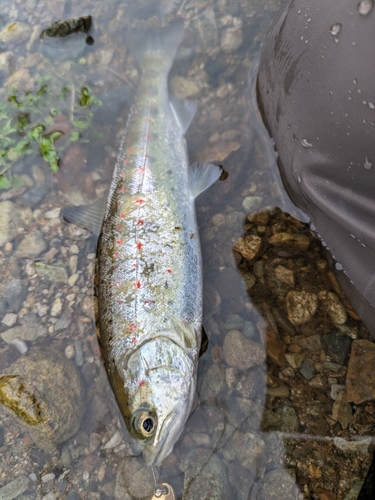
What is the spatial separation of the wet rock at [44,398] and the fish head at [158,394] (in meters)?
0.69

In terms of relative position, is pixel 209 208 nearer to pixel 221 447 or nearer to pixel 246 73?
pixel 246 73

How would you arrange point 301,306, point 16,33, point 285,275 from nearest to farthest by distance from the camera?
point 301,306, point 285,275, point 16,33

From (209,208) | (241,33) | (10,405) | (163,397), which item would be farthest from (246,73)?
(10,405)

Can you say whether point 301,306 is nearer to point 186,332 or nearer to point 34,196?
point 186,332

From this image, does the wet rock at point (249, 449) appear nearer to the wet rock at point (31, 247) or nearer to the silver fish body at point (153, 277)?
the silver fish body at point (153, 277)

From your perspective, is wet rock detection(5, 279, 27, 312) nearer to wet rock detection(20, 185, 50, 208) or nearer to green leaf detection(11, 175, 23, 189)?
wet rock detection(20, 185, 50, 208)

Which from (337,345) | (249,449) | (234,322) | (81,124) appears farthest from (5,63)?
(249,449)

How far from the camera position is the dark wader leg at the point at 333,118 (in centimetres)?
184

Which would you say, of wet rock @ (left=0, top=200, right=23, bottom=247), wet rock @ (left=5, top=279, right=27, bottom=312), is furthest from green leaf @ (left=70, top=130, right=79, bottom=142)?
wet rock @ (left=5, top=279, right=27, bottom=312)

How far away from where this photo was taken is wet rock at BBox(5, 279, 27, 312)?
3.51 metres

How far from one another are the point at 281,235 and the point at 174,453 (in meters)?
2.06

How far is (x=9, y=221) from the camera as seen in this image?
3.76 metres

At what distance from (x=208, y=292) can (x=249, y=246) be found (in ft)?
1.89

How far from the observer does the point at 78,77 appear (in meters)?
4.31
